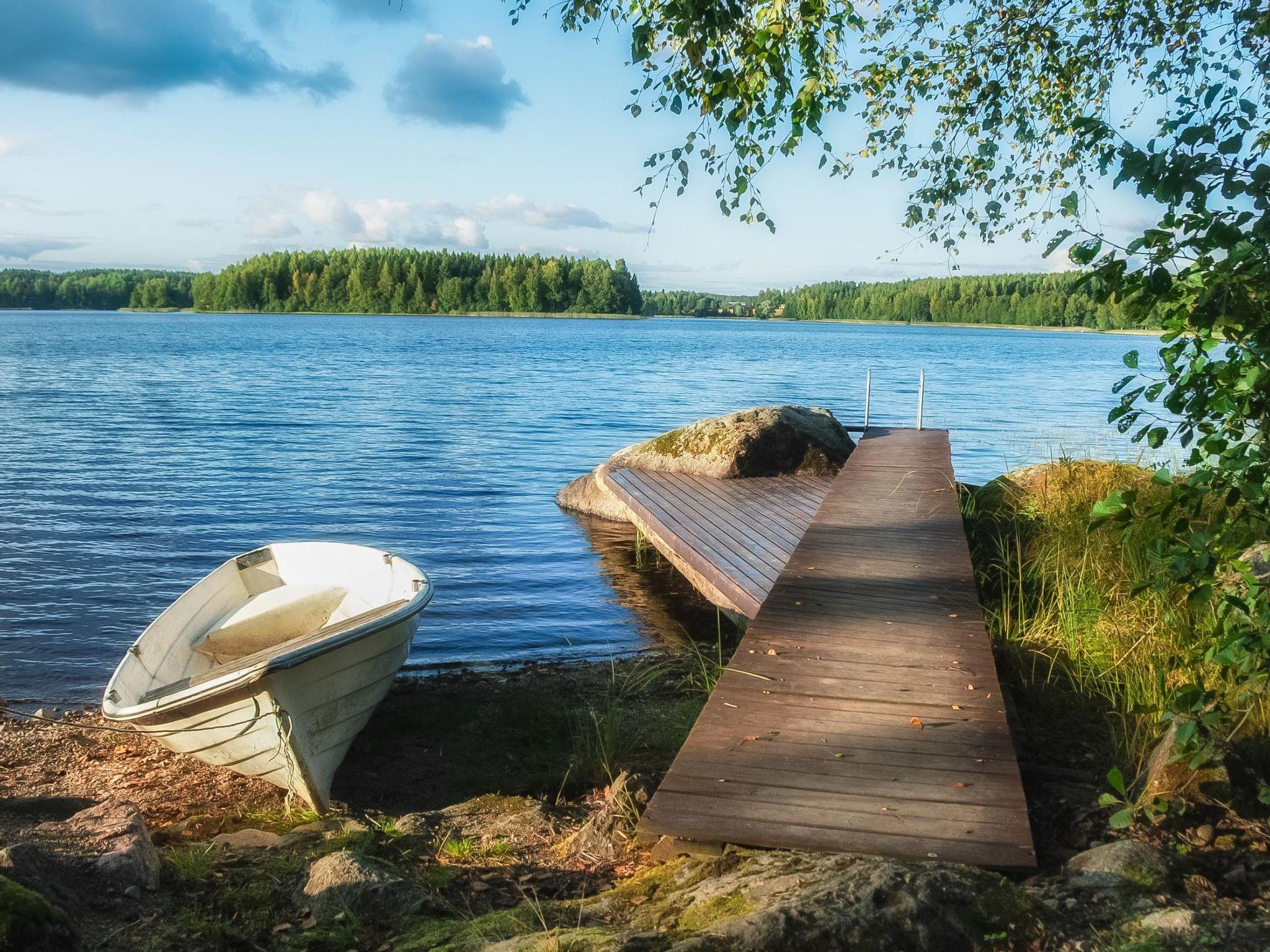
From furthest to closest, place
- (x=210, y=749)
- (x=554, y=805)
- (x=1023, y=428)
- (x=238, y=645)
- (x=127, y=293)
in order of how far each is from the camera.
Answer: (x=127, y=293), (x=1023, y=428), (x=238, y=645), (x=210, y=749), (x=554, y=805)

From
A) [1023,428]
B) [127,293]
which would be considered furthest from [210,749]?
[127,293]

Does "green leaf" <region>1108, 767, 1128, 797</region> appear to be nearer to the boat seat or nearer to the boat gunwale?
the boat gunwale

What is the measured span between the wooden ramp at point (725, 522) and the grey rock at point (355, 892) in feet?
13.3

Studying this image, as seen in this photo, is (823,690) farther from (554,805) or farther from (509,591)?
(509,591)

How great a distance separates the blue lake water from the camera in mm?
11117

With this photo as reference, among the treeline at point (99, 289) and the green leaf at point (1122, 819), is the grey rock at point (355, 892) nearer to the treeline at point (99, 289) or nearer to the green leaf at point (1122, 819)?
the green leaf at point (1122, 819)

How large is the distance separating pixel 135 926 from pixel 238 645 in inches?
167

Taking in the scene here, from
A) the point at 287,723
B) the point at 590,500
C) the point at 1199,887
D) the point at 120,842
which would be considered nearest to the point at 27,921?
the point at 120,842

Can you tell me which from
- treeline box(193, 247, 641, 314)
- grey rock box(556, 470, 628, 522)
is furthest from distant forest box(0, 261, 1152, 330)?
grey rock box(556, 470, 628, 522)

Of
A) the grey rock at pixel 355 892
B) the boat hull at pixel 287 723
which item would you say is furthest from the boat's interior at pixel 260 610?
the grey rock at pixel 355 892

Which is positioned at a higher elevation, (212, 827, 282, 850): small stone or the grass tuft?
the grass tuft

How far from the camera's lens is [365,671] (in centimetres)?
655

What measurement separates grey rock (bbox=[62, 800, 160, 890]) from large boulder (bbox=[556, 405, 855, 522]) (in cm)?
998

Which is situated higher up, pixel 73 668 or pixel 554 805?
pixel 554 805
